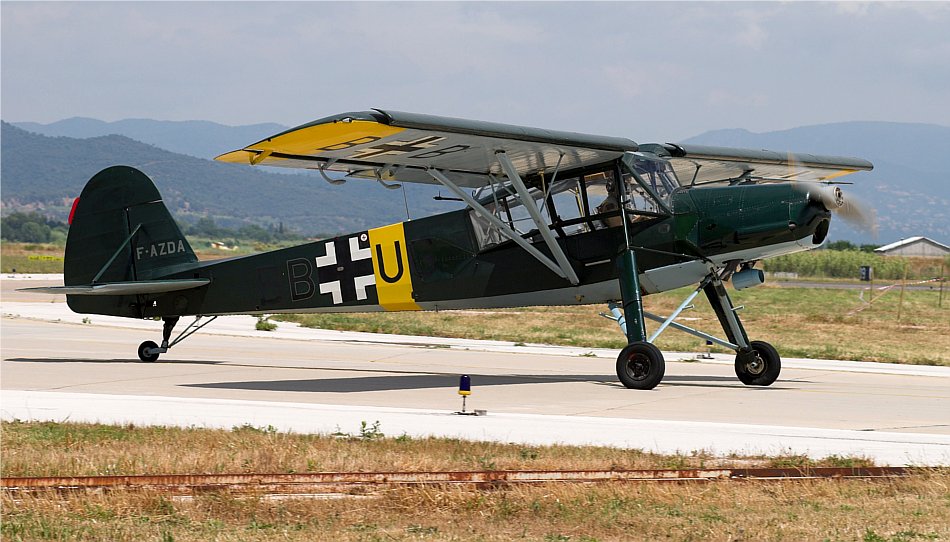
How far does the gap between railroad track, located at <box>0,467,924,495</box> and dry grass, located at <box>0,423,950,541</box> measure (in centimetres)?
12

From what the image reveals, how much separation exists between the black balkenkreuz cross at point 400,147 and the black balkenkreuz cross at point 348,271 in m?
2.62

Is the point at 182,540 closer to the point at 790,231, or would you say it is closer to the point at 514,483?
the point at 514,483

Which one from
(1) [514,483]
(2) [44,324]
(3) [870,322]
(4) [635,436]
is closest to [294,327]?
(2) [44,324]

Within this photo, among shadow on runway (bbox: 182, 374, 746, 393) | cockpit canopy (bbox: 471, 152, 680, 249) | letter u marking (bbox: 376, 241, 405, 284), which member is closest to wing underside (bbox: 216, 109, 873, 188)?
cockpit canopy (bbox: 471, 152, 680, 249)

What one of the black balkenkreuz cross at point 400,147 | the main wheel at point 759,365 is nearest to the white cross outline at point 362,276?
the black balkenkreuz cross at point 400,147

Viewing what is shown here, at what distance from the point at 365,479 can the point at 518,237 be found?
303 inches

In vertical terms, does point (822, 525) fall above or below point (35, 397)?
below

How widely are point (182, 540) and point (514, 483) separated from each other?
2326mm

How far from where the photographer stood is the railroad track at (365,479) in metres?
6.85

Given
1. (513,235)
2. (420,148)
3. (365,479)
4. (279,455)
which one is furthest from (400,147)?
(365,479)

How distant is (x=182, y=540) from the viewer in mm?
5852

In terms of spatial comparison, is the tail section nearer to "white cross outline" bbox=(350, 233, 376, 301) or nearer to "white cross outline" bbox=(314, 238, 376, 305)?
"white cross outline" bbox=(314, 238, 376, 305)

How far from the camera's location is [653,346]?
44.5 ft

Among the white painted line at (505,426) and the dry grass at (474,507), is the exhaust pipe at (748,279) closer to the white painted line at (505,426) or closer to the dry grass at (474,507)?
the white painted line at (505,426)
